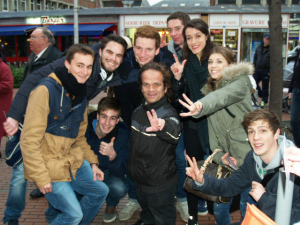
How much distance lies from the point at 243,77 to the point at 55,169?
196 cm

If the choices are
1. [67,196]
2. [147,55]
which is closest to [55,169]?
[67,196]

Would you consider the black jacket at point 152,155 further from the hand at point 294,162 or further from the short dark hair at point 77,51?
the hand at point 294,162

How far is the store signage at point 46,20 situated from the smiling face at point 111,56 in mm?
19234

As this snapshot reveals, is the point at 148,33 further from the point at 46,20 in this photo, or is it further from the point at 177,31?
the point at 46,20

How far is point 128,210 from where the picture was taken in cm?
418

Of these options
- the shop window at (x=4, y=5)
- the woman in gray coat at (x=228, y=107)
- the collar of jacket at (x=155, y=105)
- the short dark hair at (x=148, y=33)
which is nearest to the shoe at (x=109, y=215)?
the woman in gray coat at (x=228, y=107)

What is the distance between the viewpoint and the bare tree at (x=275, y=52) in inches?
227

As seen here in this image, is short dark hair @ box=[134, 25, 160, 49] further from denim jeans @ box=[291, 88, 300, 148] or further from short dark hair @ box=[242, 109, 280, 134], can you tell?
denim jeans @ box=[291, 88, 300, 148]

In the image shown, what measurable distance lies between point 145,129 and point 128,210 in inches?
55.5

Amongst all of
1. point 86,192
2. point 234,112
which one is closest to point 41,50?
point 86,192

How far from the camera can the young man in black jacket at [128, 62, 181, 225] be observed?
3.27 m

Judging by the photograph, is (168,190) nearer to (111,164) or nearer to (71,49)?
(111,164)

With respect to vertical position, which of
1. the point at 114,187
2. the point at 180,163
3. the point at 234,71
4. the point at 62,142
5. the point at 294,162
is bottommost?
the point at 114,187

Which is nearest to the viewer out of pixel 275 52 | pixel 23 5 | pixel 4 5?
pixel 275 52
